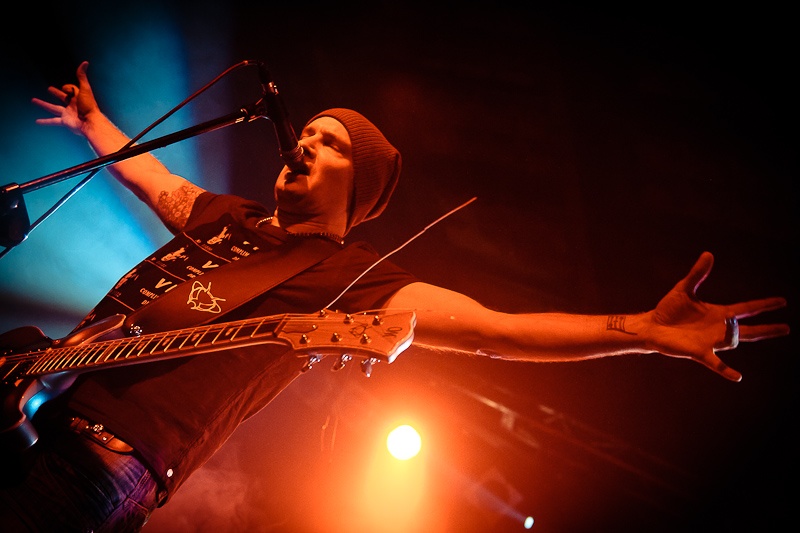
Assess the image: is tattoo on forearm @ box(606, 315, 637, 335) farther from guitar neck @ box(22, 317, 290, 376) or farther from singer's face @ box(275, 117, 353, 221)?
→ singer's face @ box(275, 117, 353, 221)

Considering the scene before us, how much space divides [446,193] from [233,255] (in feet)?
2.79

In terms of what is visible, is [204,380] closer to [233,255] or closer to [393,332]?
[233,255]

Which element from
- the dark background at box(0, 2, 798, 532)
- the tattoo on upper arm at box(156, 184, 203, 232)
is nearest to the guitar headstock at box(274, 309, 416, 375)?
the dark background at box(0, 2, 798, 532)

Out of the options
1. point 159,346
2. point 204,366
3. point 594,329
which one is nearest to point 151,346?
point 159,346

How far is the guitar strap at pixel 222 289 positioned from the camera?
125 cm

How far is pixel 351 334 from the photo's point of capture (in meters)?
0.93

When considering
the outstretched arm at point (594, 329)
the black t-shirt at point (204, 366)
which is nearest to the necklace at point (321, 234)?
the black t-shirt at point (204, 366)

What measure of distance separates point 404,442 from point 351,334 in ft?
4.49

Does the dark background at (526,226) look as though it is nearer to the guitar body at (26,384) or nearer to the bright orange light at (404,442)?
the bright orange light at (404,442)

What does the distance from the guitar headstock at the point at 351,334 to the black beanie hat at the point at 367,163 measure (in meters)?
0.81

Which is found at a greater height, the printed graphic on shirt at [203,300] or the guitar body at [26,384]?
the guitar body at [26,384]

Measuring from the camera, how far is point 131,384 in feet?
3.67

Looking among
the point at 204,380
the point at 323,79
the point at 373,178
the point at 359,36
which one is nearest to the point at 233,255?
the point at 204,380

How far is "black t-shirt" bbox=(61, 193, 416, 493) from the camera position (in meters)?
1.07
